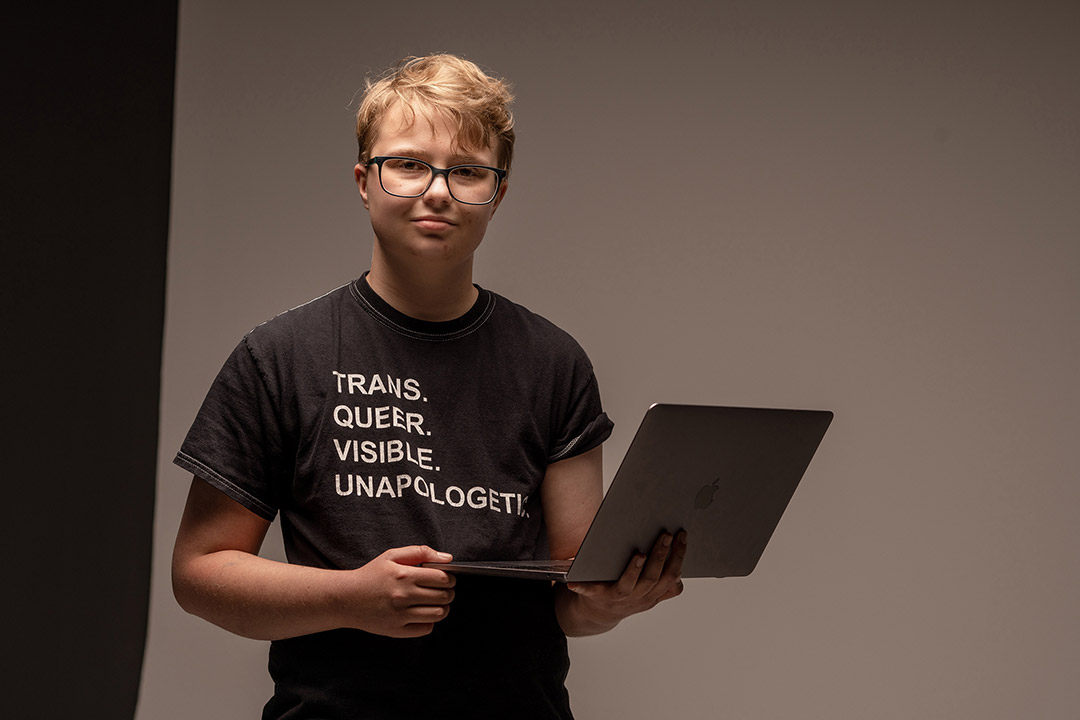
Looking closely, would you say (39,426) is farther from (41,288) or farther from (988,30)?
(988,30)

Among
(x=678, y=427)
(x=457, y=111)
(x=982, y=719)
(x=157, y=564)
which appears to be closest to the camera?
(x=678, y=427)

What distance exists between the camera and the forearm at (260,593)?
978 mm

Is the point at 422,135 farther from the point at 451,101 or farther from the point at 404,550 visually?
the point at 404,550

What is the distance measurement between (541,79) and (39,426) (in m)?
1.12

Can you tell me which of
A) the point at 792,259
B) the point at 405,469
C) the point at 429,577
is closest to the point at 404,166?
the point at 405,469

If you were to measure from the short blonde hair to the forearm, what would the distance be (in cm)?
42

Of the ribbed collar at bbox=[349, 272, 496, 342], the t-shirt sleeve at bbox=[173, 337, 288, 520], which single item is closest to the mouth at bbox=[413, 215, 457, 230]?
the ribbed collar at bbox=[349, 272, 496, 342]

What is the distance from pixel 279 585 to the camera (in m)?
1.00

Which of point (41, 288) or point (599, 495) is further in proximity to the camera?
point (41, 288)

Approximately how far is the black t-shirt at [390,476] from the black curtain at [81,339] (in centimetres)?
69

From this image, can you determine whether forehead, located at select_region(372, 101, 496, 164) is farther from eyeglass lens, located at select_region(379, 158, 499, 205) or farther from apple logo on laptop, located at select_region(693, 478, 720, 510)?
apple logo on laptop, located at select_region(693, 478, 720, 510)

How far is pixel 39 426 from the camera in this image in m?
1.66

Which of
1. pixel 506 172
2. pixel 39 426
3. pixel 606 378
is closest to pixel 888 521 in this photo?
pixel 606 378

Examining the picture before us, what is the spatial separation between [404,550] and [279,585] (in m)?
0.14
